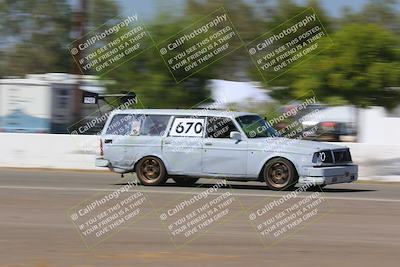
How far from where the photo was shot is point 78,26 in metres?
29.7

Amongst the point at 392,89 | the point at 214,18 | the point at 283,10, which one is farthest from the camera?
the point at 214,18

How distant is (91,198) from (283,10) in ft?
77.5

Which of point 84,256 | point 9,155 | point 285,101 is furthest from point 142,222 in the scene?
point 285,101

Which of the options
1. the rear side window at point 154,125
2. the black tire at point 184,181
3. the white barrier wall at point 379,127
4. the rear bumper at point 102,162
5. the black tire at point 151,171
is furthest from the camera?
the white barrier wall at point 379,127

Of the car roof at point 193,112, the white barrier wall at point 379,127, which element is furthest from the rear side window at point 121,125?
the white barrier wall at point 379,127

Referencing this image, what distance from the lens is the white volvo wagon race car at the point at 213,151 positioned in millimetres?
15680

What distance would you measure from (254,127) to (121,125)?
9.12 ft

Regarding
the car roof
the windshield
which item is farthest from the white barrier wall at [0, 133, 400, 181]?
the windshield

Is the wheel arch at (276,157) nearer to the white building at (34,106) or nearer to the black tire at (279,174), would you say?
the black tire at (279,174)

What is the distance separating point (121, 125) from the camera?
676 inches

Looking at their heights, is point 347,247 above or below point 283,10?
below

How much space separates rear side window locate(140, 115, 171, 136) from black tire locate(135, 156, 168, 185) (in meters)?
0.52

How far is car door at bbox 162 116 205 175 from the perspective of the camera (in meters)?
16.5

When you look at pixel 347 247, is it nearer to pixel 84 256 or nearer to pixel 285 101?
pixel 84 256
